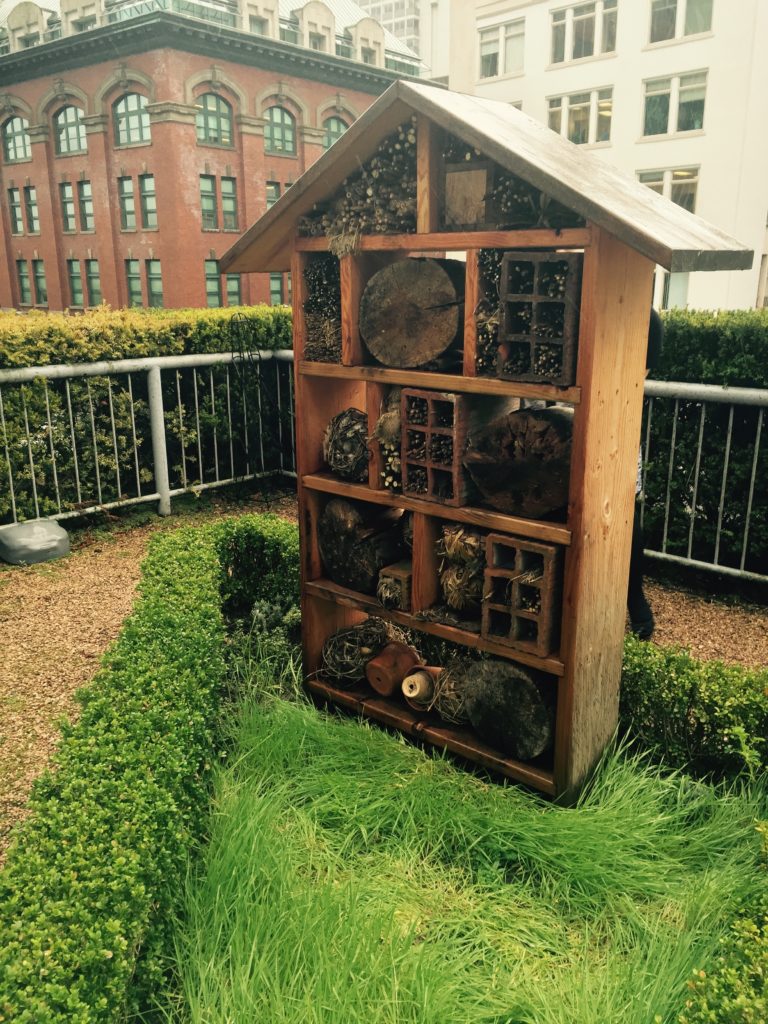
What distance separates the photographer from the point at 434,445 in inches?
151

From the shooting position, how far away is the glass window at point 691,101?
1255 inches

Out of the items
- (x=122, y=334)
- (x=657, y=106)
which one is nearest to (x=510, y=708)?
(x=122, y=334)

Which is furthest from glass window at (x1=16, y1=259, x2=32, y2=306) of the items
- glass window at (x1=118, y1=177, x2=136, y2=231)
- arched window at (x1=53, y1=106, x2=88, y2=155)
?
glass window at (x1=118, y1=177, x2=136, y2=231)

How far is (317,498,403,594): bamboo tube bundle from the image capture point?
4328 mm

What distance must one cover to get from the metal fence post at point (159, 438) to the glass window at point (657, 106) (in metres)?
32.1

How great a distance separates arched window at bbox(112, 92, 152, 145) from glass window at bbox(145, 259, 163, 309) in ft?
16.0

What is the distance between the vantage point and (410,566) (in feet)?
14.1

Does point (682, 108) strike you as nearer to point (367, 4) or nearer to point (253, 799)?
point (253, 799)

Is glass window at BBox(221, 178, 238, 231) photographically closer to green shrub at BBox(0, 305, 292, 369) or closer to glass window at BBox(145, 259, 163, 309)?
glass window at BBox(145, 259, 163, 309)

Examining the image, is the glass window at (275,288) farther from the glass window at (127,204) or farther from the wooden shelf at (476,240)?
the wooden shelf at (476,240)

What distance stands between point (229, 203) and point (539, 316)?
36.0 m

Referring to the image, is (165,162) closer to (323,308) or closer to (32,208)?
(32,208)

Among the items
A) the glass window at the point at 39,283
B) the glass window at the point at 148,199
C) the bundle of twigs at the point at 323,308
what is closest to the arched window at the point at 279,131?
the glass window at the point at 148,199

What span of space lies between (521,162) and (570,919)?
111 inches
